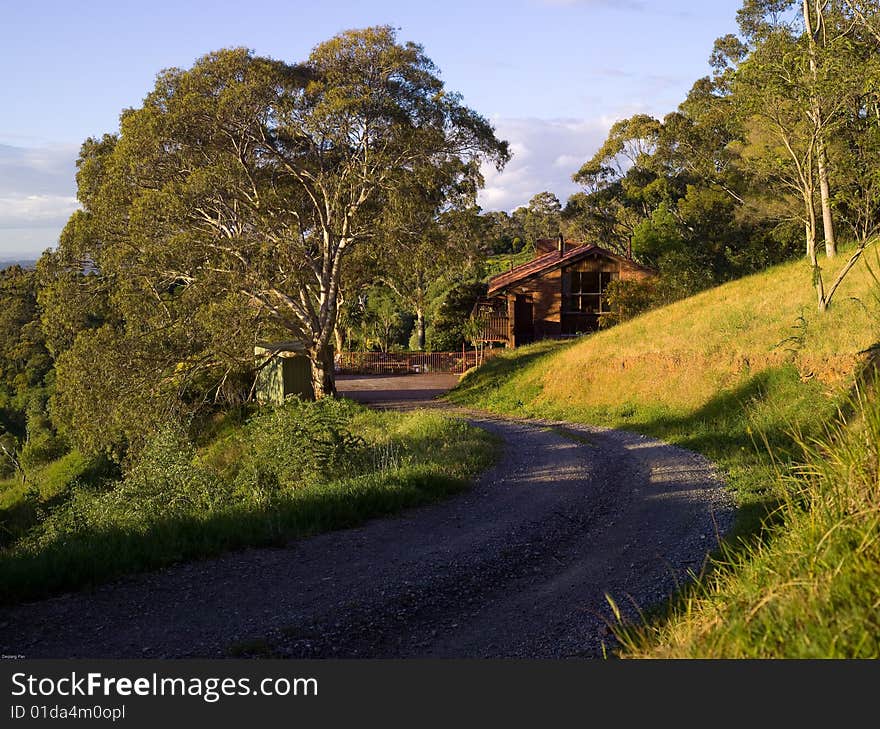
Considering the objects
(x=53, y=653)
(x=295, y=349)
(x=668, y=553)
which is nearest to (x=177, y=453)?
(x=53, y=653)

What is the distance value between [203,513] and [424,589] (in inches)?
159

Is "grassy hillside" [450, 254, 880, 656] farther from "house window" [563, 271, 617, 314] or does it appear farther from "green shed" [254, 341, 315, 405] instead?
"house window" [563, 271, 617, 314]

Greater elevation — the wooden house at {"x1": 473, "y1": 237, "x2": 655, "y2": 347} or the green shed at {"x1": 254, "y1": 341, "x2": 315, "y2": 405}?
the wooden house at {"x1": 473, "y1": 237, "x2": 655, "y2": 347}

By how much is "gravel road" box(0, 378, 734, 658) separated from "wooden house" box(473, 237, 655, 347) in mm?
33471

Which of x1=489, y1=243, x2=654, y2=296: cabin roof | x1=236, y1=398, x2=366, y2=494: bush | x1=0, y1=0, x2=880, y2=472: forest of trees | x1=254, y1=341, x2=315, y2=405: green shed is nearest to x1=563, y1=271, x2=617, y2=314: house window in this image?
x1=489, y1=243, x2=654, y2=296: cabin roof

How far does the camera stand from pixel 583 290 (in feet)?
150

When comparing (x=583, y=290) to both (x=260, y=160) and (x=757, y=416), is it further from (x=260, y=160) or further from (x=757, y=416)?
(x=757, y=416)

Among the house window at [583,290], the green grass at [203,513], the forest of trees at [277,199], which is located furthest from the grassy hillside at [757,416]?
the house window at [583,290]

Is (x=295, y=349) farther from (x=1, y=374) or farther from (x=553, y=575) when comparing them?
(x=1, y=374)

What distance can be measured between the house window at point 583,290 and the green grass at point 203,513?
30.0 metres

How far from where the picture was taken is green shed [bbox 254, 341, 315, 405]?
3188cm

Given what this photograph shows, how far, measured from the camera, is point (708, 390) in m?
20.9

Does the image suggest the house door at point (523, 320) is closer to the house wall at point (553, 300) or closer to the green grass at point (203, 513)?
the house wall at point (553, 300)

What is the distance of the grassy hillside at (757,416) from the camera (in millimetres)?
4148
